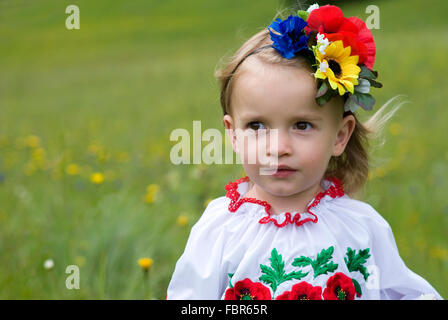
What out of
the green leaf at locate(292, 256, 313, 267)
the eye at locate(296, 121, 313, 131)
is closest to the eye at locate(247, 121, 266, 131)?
the eye at locate(296, 121, 313, 131)

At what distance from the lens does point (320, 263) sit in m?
1.83

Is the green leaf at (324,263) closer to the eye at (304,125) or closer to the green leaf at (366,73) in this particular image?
the eye at (304,125)

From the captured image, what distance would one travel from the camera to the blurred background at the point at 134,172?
9.55ft

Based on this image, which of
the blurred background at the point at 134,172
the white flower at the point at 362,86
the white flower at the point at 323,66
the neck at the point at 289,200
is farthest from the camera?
the blurred background at the point at 134,172

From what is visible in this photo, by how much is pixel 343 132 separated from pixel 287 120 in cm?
33

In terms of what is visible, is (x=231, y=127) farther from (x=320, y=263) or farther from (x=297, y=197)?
(x=320, y=263)

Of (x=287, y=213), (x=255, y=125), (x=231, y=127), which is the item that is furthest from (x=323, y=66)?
(x=287, y=213)

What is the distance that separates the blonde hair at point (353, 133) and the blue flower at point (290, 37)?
4.0 inches

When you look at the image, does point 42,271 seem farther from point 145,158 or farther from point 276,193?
point 145,158

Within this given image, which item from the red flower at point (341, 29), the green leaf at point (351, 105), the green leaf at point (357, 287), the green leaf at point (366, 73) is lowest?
the green leaf at point (357, 287)

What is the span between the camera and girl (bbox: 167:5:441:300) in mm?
1790

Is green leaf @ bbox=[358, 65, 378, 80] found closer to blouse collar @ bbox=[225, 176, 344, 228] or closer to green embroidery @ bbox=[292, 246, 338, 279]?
blouse collar @ bbox=[225, 176, 344, 228]

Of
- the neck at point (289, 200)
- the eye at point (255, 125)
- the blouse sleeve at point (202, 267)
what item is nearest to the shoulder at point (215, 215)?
the blouse sleeve at point (202, 267)
